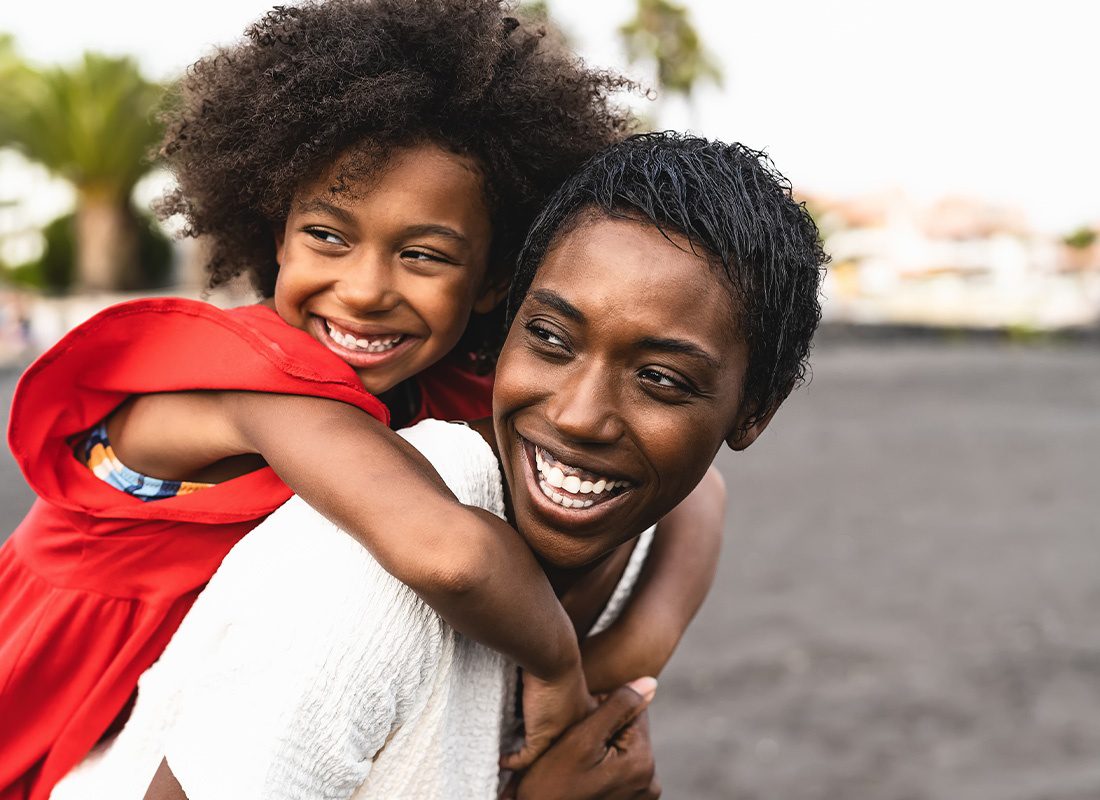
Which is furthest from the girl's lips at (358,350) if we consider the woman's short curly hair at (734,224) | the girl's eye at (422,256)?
the woman's short curly hair at (734,224)

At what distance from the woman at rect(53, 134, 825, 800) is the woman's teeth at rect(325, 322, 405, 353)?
46 centimetres

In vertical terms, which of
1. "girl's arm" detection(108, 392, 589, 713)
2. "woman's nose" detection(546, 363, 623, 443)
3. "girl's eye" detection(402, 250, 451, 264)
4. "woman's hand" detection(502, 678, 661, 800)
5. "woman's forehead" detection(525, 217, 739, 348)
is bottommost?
"woman's hand" detection(502, 678, 661, 800)

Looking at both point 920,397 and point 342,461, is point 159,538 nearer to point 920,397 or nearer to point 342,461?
point 342,461

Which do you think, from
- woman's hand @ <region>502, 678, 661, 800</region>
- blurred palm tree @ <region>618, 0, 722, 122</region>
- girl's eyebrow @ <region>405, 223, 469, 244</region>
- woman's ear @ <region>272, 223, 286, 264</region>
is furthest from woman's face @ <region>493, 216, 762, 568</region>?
blurred palm tree @ <region>618, 0, 722, 122</region>

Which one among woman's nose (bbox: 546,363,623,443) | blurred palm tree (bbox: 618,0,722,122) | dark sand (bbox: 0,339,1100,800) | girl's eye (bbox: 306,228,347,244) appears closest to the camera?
woman's nose (bbox: 546,363,623,443)

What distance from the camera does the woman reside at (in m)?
1.48

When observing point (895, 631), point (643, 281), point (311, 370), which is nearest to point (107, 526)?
point (311, 370)

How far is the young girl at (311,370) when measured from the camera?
1.82 metres

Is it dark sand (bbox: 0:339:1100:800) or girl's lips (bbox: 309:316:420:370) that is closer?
girl's lips (bbox: 309:316:420:370)

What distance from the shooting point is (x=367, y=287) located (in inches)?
92.7

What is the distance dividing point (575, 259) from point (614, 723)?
83 cm

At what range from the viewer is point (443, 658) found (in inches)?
66.1

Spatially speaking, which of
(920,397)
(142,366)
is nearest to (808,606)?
(142,366)

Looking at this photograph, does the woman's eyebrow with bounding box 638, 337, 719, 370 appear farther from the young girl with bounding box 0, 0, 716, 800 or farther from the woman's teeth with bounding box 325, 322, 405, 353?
the woman's teeth with bounding box 325, 322, 405, 353
